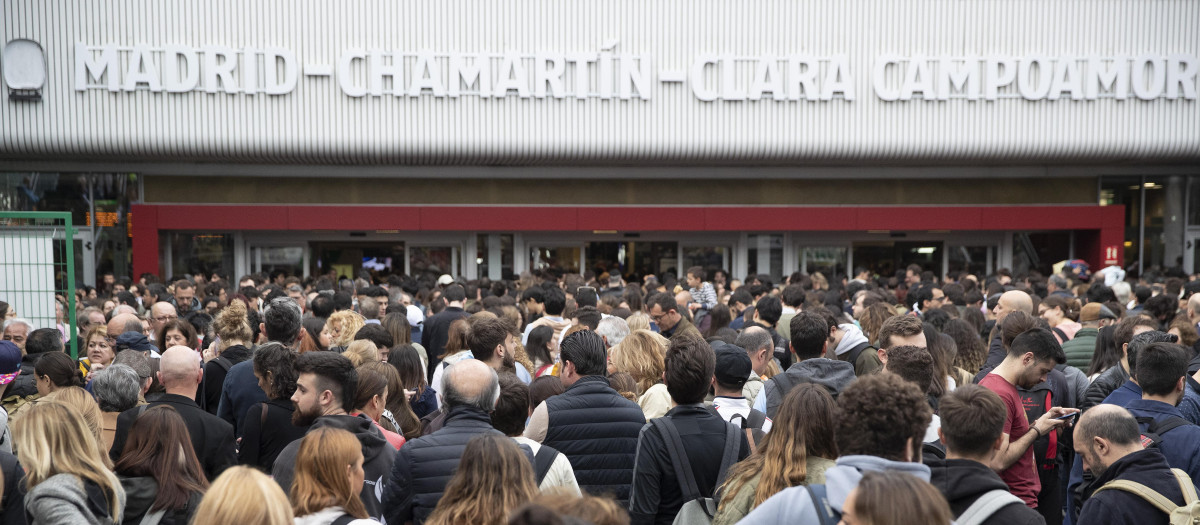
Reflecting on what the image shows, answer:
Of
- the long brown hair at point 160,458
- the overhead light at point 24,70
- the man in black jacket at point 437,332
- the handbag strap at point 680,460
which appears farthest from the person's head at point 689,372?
the overhead light at point 24,70

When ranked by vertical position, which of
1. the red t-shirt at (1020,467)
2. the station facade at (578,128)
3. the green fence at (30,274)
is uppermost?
the station facade at (578,128)

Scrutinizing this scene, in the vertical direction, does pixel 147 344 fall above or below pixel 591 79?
below

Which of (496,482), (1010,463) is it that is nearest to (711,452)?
(496,482)

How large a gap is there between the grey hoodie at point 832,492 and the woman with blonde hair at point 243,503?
1.57 m

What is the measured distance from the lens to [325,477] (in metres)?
3.34

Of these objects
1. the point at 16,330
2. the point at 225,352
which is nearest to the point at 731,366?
the point at 225,352

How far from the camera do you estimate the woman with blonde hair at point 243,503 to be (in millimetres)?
2783

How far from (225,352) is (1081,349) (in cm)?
716

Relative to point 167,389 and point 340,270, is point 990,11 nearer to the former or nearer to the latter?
point 340,270

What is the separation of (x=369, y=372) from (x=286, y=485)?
101 cm

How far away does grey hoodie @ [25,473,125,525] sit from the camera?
3.57 m

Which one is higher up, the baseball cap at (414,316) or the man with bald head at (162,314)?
the man with bald head at (162,314)

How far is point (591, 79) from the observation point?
18.7 m

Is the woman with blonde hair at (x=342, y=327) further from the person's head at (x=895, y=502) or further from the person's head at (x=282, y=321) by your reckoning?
the person's head at (x=895, y=502)
